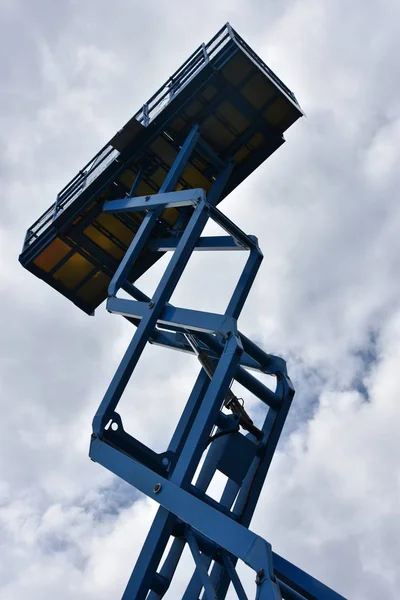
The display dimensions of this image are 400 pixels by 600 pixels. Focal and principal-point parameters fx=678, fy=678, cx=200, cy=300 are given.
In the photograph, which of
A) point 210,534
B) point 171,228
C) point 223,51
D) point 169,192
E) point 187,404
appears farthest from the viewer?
point 171,228

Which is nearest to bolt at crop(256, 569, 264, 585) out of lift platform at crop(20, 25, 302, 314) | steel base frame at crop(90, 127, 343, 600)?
steel base frame at crop(90, 127, 343, 600)

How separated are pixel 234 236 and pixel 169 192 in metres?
1.60

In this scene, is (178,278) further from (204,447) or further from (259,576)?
(259,576)

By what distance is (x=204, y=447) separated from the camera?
7.48m

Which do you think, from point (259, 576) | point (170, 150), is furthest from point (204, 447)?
point (170, 150)

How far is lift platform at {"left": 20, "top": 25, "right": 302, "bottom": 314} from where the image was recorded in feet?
41.0

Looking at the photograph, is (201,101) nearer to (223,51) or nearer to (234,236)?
(223,51)

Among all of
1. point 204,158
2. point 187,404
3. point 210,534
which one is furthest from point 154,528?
point 204,158

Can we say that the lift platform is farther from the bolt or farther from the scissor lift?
the bolt

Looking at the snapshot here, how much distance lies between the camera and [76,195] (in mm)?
13062

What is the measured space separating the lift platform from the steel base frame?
64.0 inches

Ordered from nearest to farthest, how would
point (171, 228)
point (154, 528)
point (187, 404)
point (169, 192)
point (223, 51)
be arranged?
1. point (154, 528)
2. point (187, 404)
3. point (169, 192)
4. point (223, 51)
5. point (171, 228)

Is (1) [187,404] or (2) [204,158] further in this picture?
(2) [204,158]

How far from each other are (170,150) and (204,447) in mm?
7202
